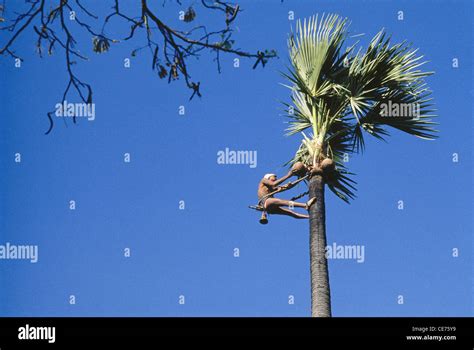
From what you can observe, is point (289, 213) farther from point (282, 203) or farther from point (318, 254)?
point (318, 254)

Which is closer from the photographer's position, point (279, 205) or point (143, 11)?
point (143, 11)

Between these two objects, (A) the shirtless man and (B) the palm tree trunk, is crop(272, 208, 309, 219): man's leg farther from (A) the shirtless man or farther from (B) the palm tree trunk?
(B) the palm tree trunk

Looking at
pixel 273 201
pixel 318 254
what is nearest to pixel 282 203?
pixel 273 201

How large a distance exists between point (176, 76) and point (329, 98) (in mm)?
5710

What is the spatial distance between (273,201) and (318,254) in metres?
0.86

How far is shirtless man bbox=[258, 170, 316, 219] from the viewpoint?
1116 cm

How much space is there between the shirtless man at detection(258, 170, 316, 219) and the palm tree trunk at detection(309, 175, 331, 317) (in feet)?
0.44

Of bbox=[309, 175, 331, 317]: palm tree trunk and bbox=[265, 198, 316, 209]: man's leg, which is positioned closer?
bbox=[309, 175, 331, 317]: palm tree trunk

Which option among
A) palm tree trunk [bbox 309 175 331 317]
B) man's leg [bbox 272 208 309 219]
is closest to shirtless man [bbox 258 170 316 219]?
man's leg [bbox 272 208 309 219]
